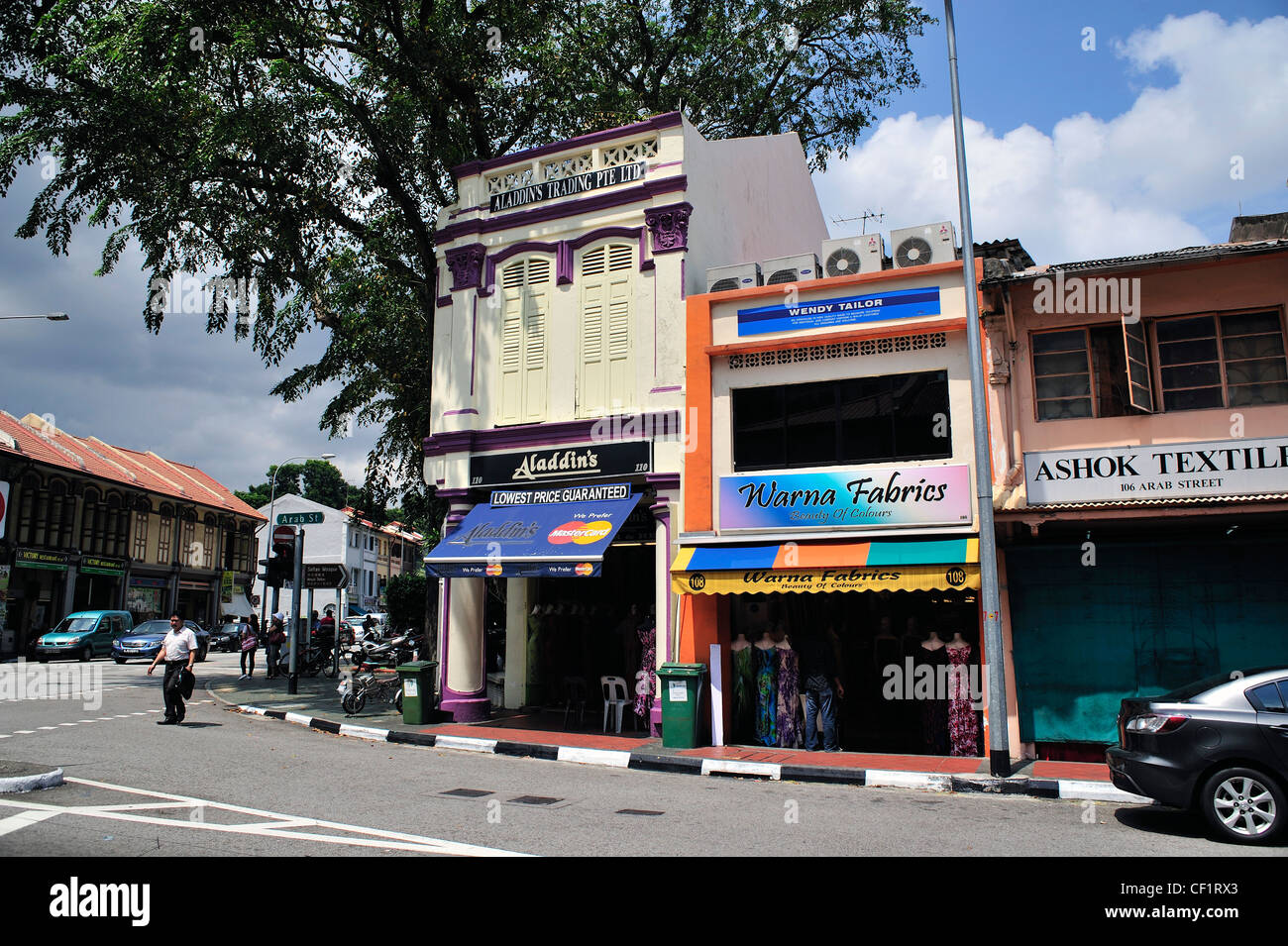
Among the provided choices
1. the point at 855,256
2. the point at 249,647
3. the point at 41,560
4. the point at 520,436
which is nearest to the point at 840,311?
the point at 855,256

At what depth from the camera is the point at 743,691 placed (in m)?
13.1

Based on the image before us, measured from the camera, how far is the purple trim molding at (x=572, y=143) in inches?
577

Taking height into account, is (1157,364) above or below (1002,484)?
above

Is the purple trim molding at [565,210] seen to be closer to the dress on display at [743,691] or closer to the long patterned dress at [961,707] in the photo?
the dress on display at [743,691]

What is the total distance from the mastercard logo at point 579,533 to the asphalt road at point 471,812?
3.27 metres

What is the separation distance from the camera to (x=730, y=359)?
13844 millimetres

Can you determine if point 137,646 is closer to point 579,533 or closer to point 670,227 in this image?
point 579,533

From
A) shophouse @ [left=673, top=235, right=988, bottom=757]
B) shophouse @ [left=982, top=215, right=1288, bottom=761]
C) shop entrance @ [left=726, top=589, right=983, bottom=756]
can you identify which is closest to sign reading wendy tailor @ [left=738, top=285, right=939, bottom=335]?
shophouse @ [left=673, top=235, right=988, bottom=757]

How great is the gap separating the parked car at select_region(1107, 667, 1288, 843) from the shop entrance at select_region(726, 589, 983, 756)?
4.38 m

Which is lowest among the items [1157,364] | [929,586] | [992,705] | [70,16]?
[992,705]

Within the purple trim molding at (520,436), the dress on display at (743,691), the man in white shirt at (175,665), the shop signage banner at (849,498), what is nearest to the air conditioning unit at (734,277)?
the purple trim molding at (520,436)
